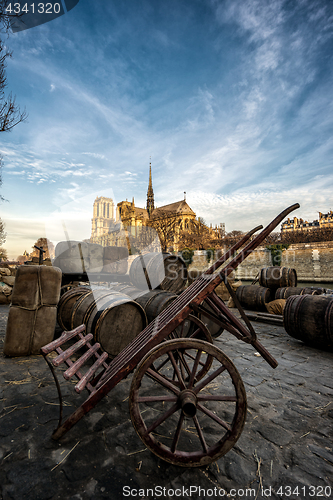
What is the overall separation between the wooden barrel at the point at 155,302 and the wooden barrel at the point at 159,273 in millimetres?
1333

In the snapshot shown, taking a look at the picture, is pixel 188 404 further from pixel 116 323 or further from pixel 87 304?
pixel 87 304

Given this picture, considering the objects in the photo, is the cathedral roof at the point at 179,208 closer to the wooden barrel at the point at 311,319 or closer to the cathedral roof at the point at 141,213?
the cathedral roof at the point at 141,213

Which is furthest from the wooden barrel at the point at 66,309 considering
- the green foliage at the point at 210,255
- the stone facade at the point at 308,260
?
the stone facade at the point at 308,260

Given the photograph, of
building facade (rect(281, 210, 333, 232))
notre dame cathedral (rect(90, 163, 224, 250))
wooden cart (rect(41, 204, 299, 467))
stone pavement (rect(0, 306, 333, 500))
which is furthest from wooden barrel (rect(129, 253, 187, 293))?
building facade (rect(281, 210, 333, 232))

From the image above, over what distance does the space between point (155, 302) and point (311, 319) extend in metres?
3.35

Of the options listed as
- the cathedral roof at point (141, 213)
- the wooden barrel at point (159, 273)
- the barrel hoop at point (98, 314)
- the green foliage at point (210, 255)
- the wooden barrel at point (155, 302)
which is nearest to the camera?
the barrel hoop at point (98, 314)

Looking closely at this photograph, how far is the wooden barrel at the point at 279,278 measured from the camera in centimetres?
918

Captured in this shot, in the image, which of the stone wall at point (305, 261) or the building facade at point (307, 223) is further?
the building facade at point (307, 223)

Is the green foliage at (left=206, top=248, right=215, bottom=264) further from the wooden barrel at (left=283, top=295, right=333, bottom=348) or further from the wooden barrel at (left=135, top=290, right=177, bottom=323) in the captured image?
the wooden barrel at (left=135, top=290, right=177, bottom=323)

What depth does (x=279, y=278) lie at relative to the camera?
925cm

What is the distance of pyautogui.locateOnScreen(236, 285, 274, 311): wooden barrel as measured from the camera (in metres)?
9.15

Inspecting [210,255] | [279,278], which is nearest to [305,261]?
[210,255]

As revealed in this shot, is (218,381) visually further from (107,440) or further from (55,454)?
(55,454)

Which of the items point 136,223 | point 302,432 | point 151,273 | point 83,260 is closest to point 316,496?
point 302,432
